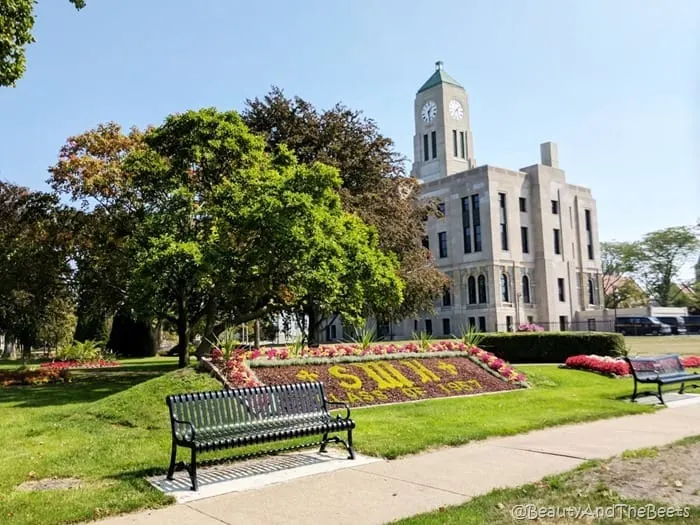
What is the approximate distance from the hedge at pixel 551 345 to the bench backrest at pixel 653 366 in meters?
8.09

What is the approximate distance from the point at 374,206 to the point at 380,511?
20.0 meters

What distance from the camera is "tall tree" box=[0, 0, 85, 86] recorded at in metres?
10.6

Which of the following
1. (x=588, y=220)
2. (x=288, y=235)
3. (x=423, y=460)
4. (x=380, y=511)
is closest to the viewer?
(x=380, y=511)

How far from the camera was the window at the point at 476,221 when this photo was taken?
66375 mm

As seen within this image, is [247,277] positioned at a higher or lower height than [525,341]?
higher

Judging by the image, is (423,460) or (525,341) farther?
(525,341)

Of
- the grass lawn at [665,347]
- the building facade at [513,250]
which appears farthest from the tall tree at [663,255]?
the grass lawn at [665,347]

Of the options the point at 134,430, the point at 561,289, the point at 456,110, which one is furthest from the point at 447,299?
the point at 134,430

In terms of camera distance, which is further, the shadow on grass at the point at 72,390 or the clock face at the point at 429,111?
the clock face at the point at 429,111

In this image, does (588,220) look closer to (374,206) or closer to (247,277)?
(374,206)

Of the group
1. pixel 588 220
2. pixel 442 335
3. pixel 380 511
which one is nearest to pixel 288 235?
pixel 380 511

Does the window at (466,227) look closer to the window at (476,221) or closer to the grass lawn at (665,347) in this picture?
the window at (476,221)

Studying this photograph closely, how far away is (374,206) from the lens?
25.2 m

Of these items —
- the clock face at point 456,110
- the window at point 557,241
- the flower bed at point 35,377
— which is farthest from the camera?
the clock face at point 456,110
